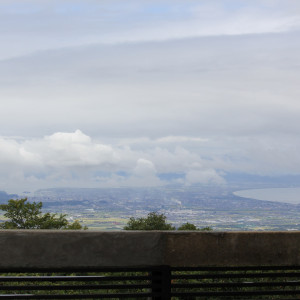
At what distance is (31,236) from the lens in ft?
16.4

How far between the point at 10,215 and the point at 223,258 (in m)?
87.0

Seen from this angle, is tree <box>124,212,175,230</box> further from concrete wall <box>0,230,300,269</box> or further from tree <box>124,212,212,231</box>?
concrete wall <box>0,230,300,269</box>

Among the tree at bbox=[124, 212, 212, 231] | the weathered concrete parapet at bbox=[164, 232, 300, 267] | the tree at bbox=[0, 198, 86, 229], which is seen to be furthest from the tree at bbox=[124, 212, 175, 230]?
the weathered concrete parapet at bbox=[164, 232, 300, 267]

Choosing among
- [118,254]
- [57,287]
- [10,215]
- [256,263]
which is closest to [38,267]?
[57,287]

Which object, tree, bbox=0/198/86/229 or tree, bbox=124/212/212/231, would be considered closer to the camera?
tree, bbox=0/198/86/229

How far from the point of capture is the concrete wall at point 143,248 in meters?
5.00

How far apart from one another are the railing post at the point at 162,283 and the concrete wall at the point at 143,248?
11 cm

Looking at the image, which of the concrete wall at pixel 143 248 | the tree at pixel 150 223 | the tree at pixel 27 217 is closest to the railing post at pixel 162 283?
the concrete wall at pixel 143 248

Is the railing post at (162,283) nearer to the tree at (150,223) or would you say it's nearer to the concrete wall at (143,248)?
the concrete wall at (143,248)

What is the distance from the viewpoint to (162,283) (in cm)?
522

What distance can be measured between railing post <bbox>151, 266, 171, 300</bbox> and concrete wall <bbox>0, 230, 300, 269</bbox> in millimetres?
105

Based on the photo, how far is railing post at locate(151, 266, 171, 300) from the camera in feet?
17.1

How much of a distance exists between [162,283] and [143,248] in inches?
17.1

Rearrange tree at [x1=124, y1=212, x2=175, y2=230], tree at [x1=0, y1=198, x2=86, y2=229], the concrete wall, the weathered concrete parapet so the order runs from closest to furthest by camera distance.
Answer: the concrete wall
the weathered concrete parapet
tree at [x1=0, y1=198, x2=86, y2=229]
tree at [x1=124, y1=212, x2=175, y2=230]
